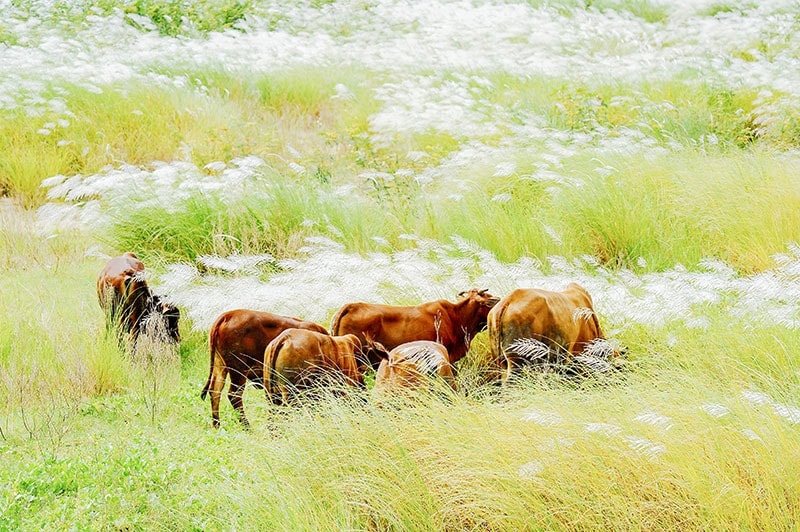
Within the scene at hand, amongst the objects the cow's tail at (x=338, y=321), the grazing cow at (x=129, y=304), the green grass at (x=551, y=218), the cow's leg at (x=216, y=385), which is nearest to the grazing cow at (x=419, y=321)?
the cow's tail at (x=338, y=321)

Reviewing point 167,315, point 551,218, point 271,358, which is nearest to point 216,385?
point 271,358

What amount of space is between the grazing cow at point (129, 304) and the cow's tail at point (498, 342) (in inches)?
82.4

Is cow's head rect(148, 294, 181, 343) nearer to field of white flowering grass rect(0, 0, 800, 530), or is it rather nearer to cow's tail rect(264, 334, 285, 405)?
field of white flowering grass rect(0, 0, 800, 530)

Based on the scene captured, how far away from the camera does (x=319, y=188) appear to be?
7574mm

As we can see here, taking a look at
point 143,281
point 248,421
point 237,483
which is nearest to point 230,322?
point 248,421

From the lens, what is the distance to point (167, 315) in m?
5.44

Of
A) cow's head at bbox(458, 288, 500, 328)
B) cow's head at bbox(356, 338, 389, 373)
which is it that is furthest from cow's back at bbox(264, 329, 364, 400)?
cow's head at bbox(458, 288, 500, 328)

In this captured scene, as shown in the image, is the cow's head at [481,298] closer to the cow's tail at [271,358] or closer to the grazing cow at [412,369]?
the grazing cow at [412,369]

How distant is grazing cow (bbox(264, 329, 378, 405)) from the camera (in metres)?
4.00

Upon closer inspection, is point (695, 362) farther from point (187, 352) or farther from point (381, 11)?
point (381, 11)

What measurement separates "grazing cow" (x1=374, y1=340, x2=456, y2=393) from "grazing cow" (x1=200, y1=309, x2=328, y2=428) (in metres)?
0.44

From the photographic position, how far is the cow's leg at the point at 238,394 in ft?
14.6

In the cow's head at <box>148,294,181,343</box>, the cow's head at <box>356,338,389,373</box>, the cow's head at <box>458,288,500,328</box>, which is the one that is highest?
the cow's head at <box>458,288,500,328</box>

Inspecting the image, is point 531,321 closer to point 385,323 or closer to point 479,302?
point 479,302
